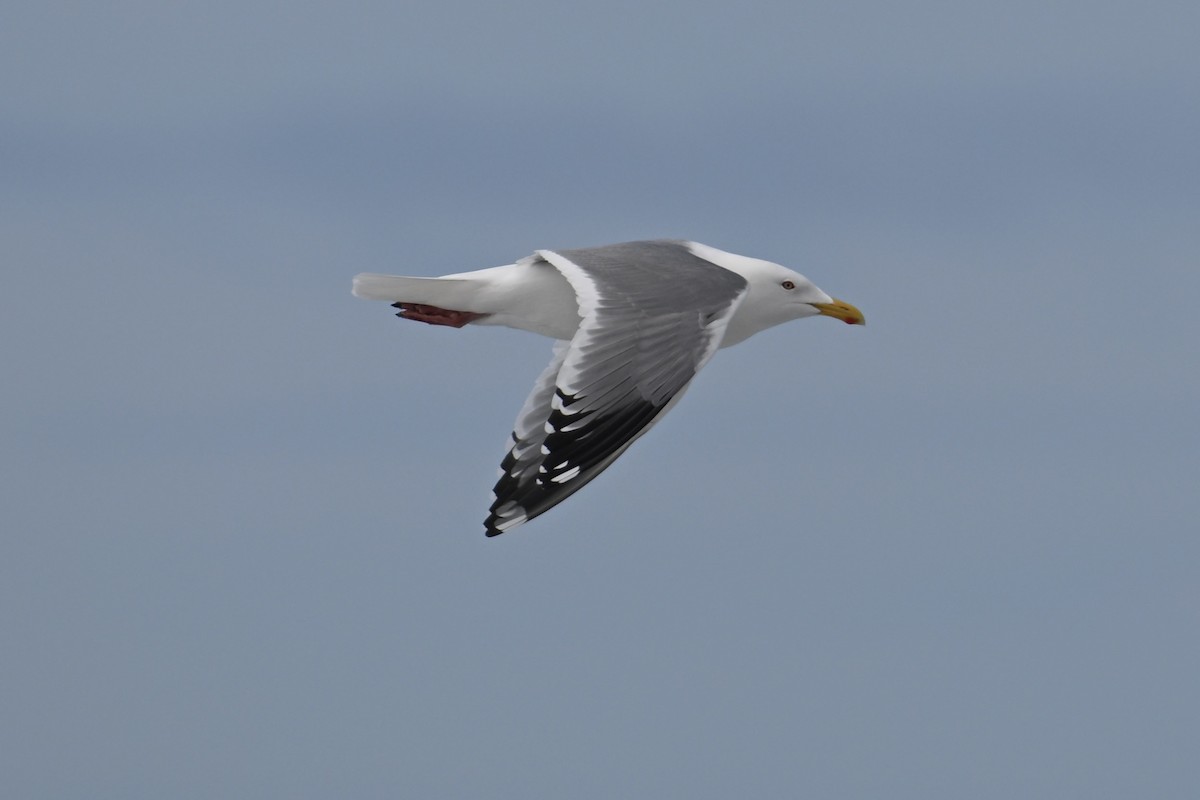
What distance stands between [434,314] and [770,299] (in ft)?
6.48

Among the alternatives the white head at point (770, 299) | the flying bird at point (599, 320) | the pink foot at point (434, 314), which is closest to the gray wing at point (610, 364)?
the flying bird at point (599, 320)

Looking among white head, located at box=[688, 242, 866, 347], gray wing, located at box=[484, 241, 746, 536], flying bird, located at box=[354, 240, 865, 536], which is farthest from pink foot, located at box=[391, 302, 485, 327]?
Result: white head, located at box=[688, 242, 866, 347]

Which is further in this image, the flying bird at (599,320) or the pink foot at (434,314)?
the pink foot at (434,314)

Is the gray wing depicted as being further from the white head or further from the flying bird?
the white head

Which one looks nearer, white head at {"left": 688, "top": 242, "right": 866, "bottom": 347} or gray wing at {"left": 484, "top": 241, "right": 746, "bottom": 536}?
gray wing at {"left": 484, "top": 241, "right": 746, "bottom": 536}

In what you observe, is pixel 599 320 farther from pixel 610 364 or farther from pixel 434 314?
pixel 434 314

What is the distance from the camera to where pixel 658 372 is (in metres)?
9.02

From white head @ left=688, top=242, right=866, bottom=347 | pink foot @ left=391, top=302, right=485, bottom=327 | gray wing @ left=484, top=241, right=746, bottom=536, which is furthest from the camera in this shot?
white head @ left=688, top=242, right=866, bottom=347

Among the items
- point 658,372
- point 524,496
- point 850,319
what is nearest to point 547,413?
point 524,496

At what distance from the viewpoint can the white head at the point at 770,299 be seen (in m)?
11.1

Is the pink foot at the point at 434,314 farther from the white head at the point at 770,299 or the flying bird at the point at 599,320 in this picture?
the white head at the point at 770,299

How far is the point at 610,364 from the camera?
8992 millimetres

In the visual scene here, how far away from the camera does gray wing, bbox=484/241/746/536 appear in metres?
8.84

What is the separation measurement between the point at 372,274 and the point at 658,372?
2.36 meters
